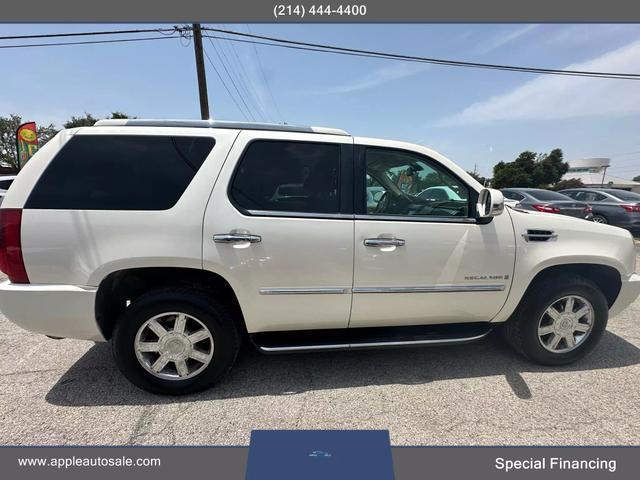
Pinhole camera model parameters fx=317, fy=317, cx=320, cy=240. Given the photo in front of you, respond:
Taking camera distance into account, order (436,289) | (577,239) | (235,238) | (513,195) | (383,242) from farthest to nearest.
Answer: (513,195)
(577,239)
(436,289)
(383,242)
(235,238)

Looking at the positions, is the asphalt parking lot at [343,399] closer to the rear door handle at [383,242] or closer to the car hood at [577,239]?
the car hood at [577,239]

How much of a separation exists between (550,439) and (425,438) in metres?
0.80

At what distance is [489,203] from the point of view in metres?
2.41

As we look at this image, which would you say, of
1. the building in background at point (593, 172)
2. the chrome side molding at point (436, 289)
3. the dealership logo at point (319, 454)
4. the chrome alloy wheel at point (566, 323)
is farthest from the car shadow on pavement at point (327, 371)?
the building in background at point (593, 172)

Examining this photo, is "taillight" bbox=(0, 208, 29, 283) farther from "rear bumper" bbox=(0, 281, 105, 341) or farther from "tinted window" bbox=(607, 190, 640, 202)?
"tinted window" bbox=(607, 190, 640, 202)

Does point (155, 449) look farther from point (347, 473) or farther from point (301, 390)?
point (347, 473)

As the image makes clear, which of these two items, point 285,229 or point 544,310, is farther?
point 544,310

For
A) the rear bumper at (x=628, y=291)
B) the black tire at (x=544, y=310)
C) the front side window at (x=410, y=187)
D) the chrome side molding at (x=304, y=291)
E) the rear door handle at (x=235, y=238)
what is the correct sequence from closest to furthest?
1. the rear door handle at (x=235, y=238)
2. the chrome side molding at (x=304, y=291)
3. the front side window at (x=410, y=187)
4. the black tire at (x=544, y=310)
5. the rear bumper at (x=628, y=291)

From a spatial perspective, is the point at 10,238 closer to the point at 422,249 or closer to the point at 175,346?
the point at 175,346

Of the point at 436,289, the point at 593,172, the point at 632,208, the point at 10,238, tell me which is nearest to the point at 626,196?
the point at 632,208

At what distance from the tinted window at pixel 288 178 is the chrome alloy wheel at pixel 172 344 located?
0.98 m

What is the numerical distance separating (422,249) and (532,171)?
55626 mm

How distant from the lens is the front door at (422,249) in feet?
7.81

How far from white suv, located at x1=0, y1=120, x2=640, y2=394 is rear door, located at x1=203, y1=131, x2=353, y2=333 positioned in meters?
0.01
